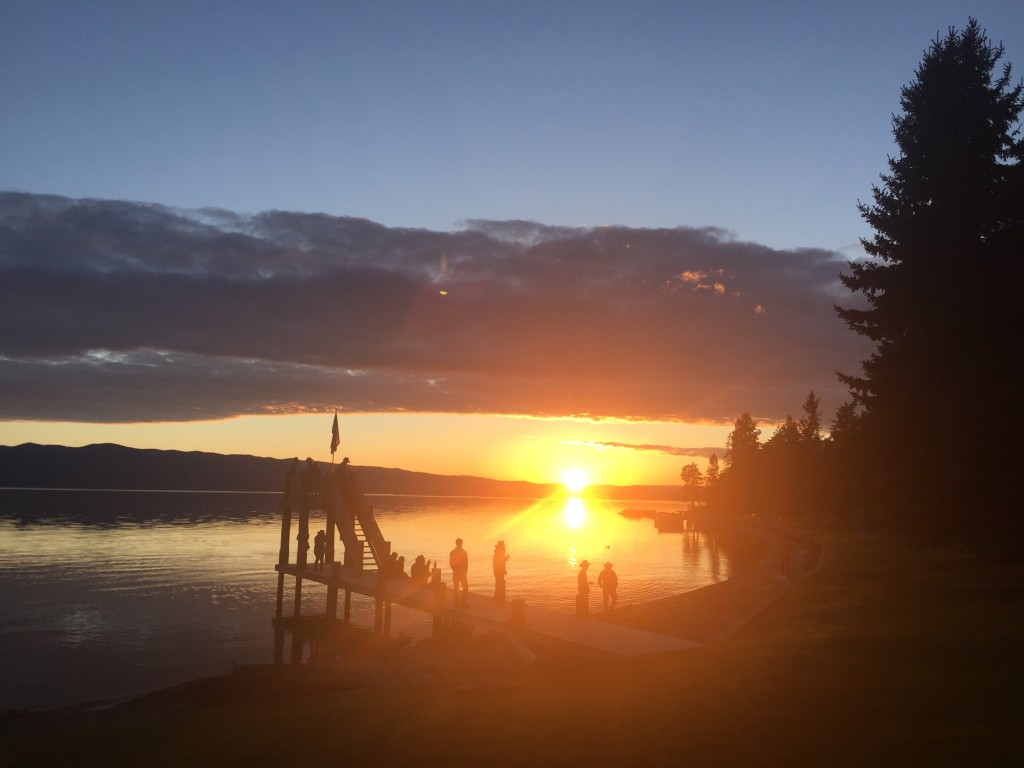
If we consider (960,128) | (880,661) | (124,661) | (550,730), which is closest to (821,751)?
(550,730)

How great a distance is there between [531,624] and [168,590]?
37.8 metres

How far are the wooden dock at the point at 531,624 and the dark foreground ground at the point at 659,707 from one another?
67cm

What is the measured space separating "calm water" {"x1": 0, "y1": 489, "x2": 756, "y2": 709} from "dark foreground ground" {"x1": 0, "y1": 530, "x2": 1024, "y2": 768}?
8186 mm

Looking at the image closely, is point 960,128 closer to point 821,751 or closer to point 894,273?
point 894,273

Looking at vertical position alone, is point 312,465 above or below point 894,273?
below

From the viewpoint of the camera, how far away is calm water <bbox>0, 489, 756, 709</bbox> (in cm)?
3055

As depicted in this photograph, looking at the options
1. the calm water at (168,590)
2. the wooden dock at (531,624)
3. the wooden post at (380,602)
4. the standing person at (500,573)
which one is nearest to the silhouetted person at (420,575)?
the wooden dock at (531,624)

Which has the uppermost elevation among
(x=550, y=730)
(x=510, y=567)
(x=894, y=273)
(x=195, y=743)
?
(x=894, y=273)

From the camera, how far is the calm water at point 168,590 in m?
30.5

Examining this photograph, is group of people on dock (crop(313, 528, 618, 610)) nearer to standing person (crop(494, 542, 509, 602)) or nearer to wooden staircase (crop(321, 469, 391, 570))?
standing person (crop(494, 542, 509, 602))

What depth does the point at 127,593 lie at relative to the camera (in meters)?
50.2

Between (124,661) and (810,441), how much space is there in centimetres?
9254

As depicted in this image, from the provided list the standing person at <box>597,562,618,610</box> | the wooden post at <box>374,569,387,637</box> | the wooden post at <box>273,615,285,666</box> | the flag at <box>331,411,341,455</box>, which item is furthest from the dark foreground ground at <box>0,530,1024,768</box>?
the flag at <box>331,411,341,455</box>

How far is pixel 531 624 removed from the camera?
22.6m
